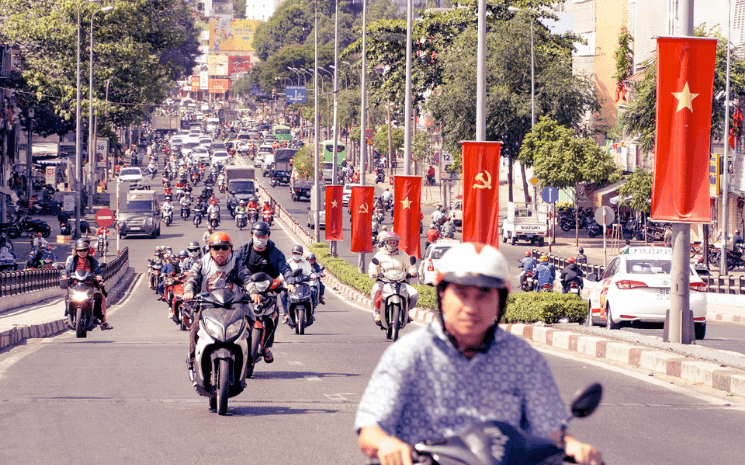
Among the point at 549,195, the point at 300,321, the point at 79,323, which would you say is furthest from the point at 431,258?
the point at 549,195

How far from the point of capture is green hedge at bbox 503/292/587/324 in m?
17.7

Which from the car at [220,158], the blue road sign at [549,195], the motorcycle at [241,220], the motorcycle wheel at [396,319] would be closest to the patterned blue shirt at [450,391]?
the motorcycle wheel at [396,319]

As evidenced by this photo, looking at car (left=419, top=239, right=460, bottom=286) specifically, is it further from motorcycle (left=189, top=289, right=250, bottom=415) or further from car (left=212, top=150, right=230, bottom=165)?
car (left=212, top=150, right=230, bottom=165)

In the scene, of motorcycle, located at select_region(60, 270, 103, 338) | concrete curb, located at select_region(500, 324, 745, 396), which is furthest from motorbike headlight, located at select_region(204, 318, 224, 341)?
motorcycle, located at select_region(60, 270, 103, 338)

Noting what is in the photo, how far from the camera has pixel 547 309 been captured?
58.1ft

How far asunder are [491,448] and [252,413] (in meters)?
5.98

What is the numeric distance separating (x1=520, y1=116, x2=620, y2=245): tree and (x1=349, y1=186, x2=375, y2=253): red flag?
19565 mm

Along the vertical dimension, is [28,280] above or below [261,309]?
below

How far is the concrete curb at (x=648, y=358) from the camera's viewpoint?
36.1ft

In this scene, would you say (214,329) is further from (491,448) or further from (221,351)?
(491,448)

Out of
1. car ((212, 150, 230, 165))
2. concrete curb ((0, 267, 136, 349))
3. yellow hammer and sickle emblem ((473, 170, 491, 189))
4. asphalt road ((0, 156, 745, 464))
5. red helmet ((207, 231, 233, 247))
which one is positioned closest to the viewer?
asphalt road ((0, 156, 745, 464))

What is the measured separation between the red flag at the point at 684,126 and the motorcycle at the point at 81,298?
846cm

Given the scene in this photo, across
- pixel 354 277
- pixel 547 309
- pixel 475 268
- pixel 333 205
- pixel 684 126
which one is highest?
pixel 684 126

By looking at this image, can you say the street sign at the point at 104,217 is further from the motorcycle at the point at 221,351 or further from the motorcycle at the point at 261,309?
the motorcycle at the point at 221,351
